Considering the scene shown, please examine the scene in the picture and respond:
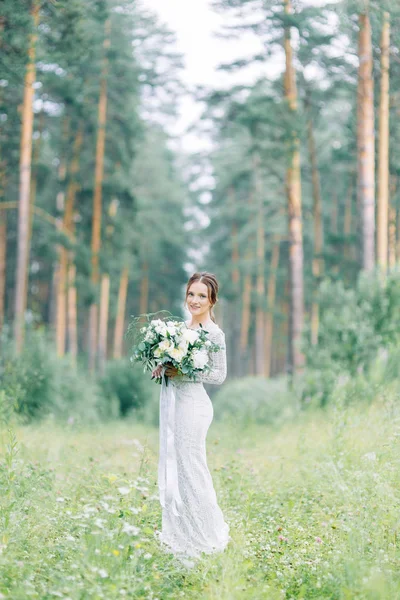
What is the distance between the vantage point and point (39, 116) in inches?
888

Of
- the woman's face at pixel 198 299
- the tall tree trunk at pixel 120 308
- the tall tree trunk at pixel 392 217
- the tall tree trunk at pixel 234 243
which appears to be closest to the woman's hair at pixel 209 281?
the woman's face at pixel 198 299

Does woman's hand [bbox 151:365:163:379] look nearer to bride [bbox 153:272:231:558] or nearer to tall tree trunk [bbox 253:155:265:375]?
bride [bbox 153:272:231:558]

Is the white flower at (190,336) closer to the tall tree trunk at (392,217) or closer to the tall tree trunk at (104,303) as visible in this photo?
the tall tree trunk at (392,217)

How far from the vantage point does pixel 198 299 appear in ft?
18.8

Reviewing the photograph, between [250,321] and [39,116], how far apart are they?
18.5 meters

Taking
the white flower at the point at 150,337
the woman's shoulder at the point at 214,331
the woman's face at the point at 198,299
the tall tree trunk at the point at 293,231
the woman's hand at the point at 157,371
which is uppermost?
the tall tree trunk at the point at 293,231

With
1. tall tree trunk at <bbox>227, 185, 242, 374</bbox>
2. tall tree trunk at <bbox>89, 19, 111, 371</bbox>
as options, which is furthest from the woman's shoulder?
tall tree trunk at <bbox>227, 185, 242, 374</bbox>

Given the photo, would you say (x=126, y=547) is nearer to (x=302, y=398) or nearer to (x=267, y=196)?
(x=302, y=398)

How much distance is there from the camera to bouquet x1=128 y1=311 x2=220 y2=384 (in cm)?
529

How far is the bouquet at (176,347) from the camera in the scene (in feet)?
17.4

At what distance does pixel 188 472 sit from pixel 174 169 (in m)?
31.8

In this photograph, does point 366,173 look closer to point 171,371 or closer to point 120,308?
point 171,371

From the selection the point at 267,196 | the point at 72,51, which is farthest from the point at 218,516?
the point at 267,196

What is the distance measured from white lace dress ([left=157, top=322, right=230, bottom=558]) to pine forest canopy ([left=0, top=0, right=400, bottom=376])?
813cm
